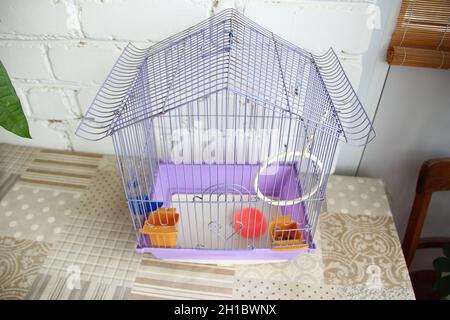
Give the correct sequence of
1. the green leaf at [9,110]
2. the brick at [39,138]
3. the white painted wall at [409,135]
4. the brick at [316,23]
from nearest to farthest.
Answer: the green leaf at [9,110], the brick at [316,23], the white painted wall at [409,135], the brick at [39,138]

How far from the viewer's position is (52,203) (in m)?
0.91

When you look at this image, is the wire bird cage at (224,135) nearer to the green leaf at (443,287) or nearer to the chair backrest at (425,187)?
the chair backrest at (425,187)

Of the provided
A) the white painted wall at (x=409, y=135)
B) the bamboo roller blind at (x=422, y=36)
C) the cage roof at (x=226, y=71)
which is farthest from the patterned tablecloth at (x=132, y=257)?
the bamboo roller blind at (x=422, y=36)

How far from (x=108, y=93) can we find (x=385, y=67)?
2.16 feet

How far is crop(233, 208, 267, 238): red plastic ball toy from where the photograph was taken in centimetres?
81

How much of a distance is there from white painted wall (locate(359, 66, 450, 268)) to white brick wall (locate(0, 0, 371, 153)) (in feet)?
0.46

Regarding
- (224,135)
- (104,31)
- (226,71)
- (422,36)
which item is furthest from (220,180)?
(422,36)

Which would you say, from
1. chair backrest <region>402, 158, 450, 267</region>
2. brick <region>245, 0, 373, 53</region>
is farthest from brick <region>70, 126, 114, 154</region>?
chair backrest <region>402, 158, 450, 267</region>

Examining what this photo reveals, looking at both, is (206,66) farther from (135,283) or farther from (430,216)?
(430,216)

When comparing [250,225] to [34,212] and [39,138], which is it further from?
[39,138]

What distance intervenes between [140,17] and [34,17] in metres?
0.26

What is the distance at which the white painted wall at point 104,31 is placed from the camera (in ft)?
2.58

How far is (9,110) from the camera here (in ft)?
2.18

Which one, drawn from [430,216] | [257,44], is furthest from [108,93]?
[430,216]
